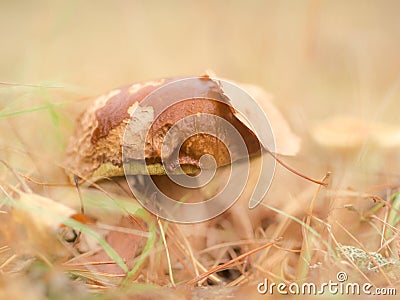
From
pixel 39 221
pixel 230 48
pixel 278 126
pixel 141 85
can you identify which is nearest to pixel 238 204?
pixel 278 126

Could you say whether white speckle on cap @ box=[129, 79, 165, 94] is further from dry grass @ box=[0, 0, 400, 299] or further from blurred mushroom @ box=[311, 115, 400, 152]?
blurred mushroom @ box=[311, 115, 400, 152]

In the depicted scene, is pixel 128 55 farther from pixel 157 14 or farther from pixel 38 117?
pixel 38 117

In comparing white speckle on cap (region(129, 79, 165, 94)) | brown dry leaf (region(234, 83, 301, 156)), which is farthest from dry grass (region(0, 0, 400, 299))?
white speckle on cap (region(129, 79, 165, 94))

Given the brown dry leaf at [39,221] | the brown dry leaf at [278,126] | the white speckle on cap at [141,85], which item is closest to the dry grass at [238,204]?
the brown dry leaf at [39,221]

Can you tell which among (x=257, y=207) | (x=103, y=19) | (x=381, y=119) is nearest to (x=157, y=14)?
(x=103, y=19)

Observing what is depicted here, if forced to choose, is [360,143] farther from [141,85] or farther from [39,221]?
[39,221]

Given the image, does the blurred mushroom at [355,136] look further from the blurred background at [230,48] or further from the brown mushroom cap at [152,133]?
the brown mushroom cap at [152,133]
